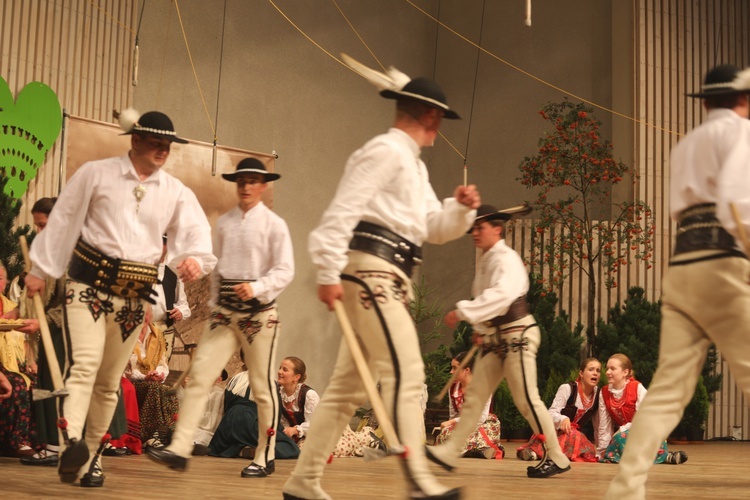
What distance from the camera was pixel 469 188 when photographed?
11.0 ft

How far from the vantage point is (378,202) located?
321cm

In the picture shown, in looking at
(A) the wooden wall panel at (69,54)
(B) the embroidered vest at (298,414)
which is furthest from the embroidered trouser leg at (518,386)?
(A) the wooden wall panel at (69,54)

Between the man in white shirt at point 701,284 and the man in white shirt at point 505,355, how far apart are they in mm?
2168

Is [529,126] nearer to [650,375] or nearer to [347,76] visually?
[347,76]

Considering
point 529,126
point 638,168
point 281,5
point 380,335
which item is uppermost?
point 281,5

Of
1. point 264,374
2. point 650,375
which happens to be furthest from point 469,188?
point 650,375

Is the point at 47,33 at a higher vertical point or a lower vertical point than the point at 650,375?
higher

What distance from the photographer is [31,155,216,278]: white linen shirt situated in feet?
13.3

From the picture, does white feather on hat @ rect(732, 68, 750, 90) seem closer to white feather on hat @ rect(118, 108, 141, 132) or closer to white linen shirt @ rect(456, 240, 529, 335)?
white linen shirt @ rect(456, 240, 529, 335)

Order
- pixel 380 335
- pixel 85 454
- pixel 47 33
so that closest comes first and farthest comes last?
pixel 380 335 → pixel 85 454 → pixel 47 33

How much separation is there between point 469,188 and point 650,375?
24.0 ft

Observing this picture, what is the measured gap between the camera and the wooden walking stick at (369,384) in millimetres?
2895

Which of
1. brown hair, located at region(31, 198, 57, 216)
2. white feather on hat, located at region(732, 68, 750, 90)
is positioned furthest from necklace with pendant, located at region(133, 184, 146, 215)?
white feather on hat, located at region(732, 68, 750, 90)

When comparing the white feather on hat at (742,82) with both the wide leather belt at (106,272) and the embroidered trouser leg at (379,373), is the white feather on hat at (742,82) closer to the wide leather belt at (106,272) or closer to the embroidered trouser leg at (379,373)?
the embroidered trouser leg at (379,373)
